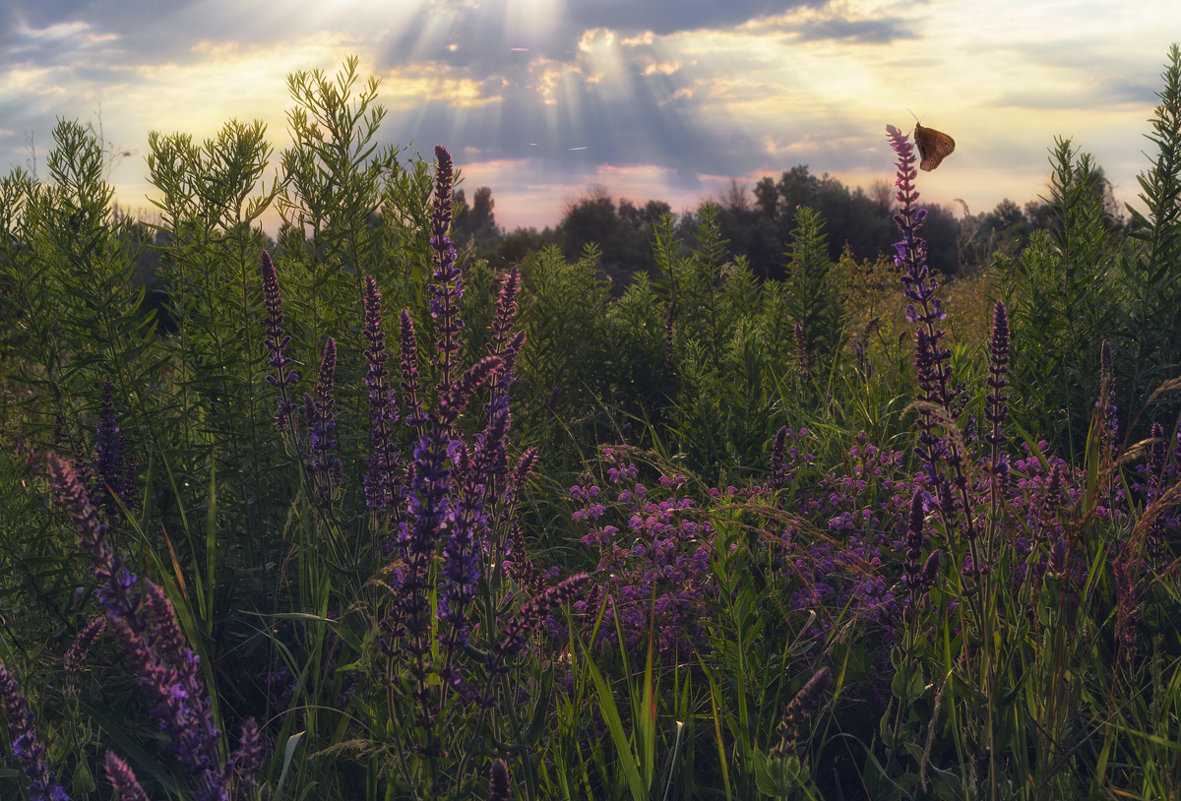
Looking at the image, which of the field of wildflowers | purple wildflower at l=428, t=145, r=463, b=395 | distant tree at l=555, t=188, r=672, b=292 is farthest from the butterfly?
distant tree at l=555, t=188, r=672, b=292

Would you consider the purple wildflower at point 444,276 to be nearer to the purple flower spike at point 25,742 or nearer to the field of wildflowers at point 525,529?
the field of wildflowers at point 525,529

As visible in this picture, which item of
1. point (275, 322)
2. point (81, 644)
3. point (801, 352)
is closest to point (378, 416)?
point (275, 322)

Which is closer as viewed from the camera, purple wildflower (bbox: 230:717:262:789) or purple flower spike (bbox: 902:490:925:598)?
purple wildflower (bbox: 230:717:262:789)

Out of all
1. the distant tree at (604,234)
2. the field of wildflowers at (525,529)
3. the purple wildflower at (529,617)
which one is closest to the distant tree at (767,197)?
the distant tree at (604,234)

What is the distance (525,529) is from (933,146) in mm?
2641

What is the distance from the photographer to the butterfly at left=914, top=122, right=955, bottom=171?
319cm

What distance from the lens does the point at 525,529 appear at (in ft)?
15.0

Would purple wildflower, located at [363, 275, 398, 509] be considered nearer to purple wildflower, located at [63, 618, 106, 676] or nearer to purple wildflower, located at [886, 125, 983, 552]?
purple wildflower, located at [63, 618, 106, 676]

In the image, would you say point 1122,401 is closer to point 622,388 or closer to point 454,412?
point 622,388

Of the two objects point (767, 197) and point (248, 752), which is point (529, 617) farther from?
point (767, 197)

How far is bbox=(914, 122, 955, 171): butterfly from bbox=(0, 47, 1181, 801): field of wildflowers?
0.91 m

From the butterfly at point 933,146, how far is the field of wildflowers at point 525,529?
0.91 m

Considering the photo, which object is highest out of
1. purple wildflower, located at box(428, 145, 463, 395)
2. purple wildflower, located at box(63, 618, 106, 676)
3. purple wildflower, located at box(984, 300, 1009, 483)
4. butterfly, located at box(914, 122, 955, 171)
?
butterfly, located at box(914, 122, 955, 171)

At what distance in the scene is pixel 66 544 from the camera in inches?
136
